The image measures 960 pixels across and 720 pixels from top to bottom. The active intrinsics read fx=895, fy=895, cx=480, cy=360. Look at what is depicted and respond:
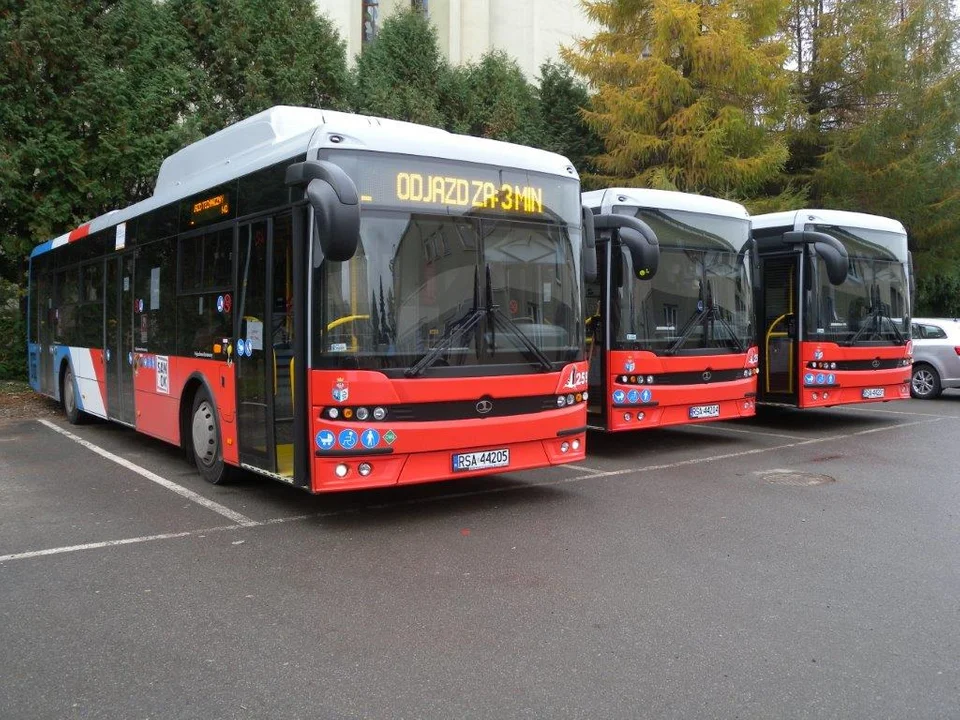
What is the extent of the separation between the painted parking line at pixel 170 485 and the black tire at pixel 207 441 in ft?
0.89

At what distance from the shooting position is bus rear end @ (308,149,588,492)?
6789mm

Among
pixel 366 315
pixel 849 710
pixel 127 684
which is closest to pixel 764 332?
pixel 366 315

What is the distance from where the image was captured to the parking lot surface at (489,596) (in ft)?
13.3

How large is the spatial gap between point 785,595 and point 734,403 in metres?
6.33

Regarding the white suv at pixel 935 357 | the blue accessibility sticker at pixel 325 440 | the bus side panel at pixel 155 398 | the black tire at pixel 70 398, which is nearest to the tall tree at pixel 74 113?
the black tire at pixel 70 398

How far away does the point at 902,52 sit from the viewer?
79.3 feet

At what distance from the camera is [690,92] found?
22.0m

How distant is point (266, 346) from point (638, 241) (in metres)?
4.18

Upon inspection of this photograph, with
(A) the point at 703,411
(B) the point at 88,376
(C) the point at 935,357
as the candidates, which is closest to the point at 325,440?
(A) the point at 703,411

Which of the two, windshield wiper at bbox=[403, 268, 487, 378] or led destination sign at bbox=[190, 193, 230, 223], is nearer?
windshield wiper at bbox=[403, 268, 487, 378]

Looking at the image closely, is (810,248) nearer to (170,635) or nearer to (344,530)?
(344,530)

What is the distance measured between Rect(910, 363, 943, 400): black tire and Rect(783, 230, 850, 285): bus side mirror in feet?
23.6

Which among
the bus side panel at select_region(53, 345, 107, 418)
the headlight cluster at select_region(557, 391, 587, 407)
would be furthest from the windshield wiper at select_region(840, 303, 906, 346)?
the bus side panel at select_region(53, 345, 107, 418)

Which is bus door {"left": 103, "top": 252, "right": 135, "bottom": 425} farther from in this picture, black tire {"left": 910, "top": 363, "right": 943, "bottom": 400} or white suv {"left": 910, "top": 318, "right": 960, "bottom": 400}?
black tire {"left": 910, "top": 363, "right": 943, "bottom": 400}
